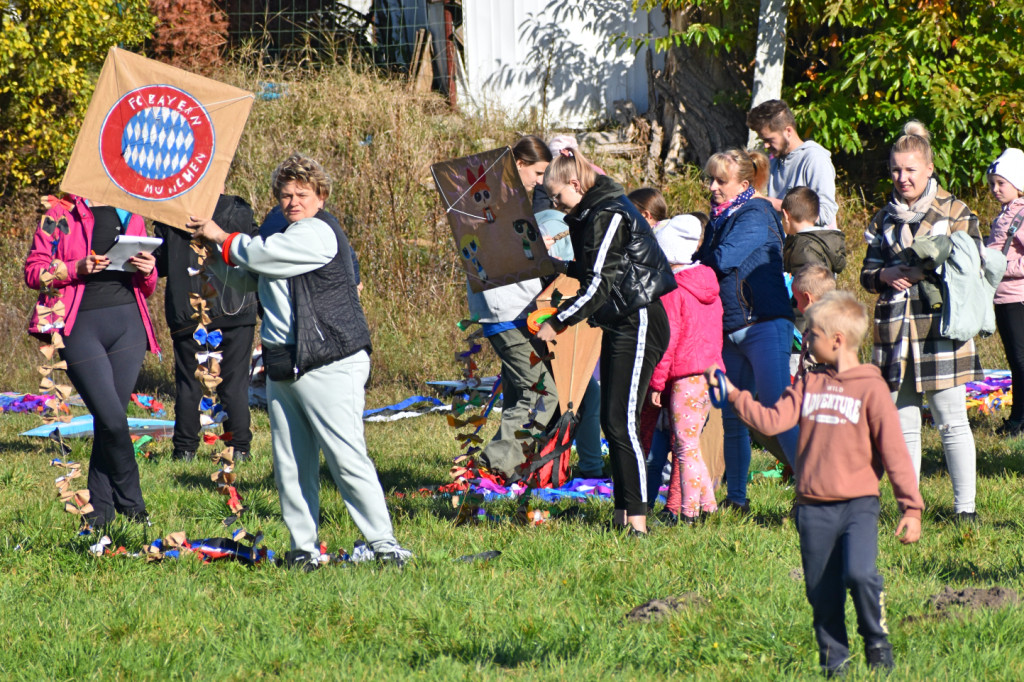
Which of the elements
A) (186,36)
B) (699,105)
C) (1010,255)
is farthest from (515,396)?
(186,36)

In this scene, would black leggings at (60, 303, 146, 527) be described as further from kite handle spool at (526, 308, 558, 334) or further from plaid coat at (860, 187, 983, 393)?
plaid coat at (860, 187, 983, 393)

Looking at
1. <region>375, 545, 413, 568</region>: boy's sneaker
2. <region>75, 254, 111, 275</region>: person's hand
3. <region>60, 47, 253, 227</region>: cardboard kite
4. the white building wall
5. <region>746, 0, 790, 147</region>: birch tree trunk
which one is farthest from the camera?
the white building wall

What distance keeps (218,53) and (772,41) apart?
809cm

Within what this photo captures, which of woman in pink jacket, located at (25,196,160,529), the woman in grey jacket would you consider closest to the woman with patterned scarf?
the woman in grey jacket

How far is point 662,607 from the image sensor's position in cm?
423

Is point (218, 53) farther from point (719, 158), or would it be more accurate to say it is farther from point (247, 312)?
point (719, 158)

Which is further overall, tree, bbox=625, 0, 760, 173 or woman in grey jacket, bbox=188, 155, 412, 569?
tree, bbox=625, 0, 760, 173

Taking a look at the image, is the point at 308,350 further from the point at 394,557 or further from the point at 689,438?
the point at 689,438

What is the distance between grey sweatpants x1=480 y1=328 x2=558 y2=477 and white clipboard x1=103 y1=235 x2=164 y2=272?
207cm

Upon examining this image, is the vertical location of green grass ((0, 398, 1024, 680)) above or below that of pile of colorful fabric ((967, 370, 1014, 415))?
below

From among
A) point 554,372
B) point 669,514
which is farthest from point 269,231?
point 669,514

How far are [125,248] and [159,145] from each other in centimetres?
89

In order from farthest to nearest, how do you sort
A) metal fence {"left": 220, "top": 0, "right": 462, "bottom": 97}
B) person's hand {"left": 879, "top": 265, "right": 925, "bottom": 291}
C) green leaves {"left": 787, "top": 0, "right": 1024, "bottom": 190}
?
metal fence {"left": 220, "top": 0, "right": 462, "bottom": 97} → green leaves {"left": 787, "top": 0, "right": 1024, "bottom": 190} → person's hand {"left": 879, "top": 265, "right": 925, "bottom": 291}

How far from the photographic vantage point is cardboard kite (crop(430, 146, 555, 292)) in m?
5.84
